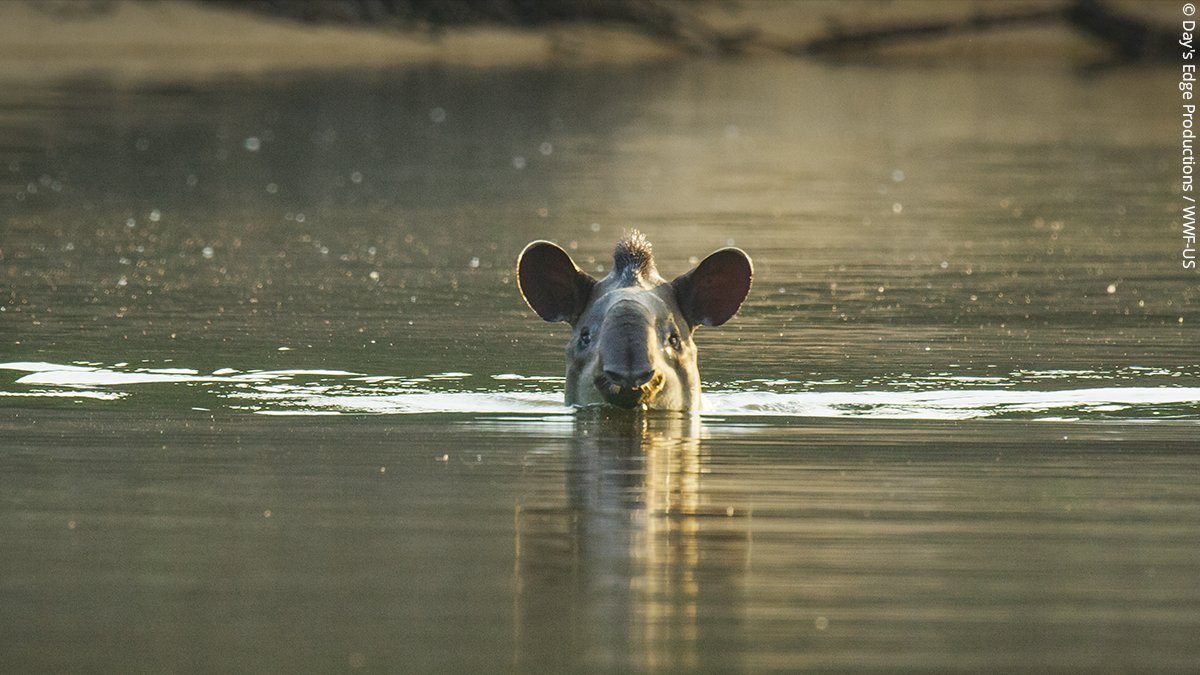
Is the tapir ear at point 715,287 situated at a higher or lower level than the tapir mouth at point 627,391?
higher

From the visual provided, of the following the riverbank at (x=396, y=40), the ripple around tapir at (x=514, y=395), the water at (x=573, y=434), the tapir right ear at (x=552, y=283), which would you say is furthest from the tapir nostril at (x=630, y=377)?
the riverbank at (x=396, y=40)

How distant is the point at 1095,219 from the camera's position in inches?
963

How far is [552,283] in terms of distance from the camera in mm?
12922

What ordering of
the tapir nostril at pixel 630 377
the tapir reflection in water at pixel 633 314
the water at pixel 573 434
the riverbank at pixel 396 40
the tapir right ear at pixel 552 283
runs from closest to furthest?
the water at pixel 573 434
the tapir nostril at pixel 630 377
the tapir reflection in water at pixel 633 314
the tapir right ear at pixel 552 283
the riverbank at pixel 396 40

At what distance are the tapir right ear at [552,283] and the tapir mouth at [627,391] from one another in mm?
1161

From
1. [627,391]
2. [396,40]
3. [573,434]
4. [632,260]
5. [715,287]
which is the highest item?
[396,40]

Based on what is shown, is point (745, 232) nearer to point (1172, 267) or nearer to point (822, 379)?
point (1172, 267)

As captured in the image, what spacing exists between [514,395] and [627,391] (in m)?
1.87

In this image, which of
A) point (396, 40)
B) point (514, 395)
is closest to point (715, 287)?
point (514, 395)

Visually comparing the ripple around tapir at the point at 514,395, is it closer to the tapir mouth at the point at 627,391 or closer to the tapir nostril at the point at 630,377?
the tapir mouth at the point at 627,391

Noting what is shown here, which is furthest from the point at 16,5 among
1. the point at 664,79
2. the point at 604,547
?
the point at 604,547

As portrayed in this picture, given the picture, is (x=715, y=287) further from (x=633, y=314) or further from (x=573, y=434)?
(x=573, y=434)

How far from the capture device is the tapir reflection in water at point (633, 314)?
38.0ft

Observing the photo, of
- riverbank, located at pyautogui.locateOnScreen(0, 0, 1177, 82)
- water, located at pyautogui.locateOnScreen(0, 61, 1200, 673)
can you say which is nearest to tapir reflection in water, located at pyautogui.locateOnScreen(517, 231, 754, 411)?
water, located at pyautogui.locateOnScreen(0, 61, 1200, 673)
